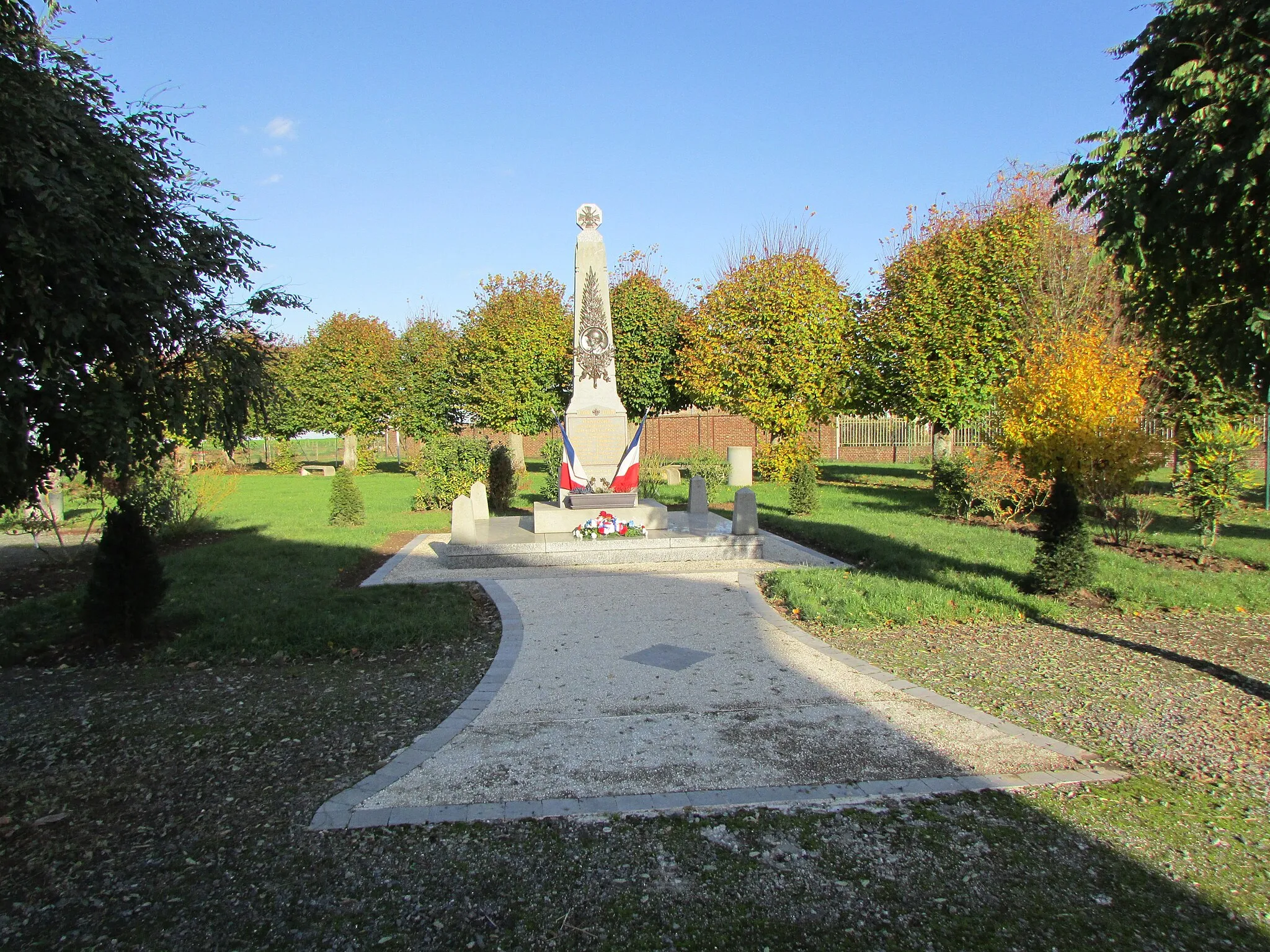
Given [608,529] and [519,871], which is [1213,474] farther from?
[519,871]

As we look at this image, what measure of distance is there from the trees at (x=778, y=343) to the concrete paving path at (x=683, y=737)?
52.7 feet

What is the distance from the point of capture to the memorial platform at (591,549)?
10.4 metres

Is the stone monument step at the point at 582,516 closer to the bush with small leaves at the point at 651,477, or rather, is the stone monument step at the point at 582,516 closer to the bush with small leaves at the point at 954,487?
the bush with small leaves at the point at 651,477

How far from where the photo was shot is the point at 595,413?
502 inches

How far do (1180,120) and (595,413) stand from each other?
362 inches

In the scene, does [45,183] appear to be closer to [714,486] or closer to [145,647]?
[145,647]

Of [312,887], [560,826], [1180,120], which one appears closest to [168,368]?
[312,887]

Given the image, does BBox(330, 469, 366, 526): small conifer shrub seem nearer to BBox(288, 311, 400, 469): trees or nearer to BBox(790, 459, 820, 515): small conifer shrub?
BBox(790, 459, 820, 515): small conifer shrub

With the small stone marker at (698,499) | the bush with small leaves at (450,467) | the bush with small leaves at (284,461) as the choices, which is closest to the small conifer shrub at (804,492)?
the small stone marker at (698,499)

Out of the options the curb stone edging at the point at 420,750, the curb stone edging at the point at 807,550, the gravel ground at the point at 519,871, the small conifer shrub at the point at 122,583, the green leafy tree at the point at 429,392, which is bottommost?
the gravel ground at the point at 519,871

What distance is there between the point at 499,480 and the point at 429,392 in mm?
16206

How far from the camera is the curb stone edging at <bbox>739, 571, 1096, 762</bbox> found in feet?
14.7

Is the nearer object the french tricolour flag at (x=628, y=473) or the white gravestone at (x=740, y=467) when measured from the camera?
the french tricolour flag at (x=628, y=473)

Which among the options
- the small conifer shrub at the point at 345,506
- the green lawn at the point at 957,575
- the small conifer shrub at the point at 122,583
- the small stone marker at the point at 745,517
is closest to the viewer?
the small conifer shrub at the point at 122,583
